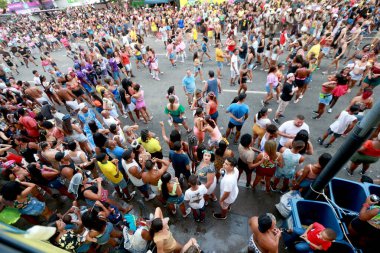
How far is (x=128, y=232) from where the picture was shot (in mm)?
3416

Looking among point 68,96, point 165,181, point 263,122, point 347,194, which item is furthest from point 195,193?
point 68,96

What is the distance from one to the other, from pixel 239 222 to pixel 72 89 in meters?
7.64

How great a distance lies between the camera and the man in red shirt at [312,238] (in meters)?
2.97

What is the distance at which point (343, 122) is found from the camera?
5.42 m

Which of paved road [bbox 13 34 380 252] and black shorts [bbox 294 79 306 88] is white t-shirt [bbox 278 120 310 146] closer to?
paved road [bbox 13 34 380 252]

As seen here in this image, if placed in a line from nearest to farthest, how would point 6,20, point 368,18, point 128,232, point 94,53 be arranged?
point 128,232 → point 94,53 → point 368,18 → point 6,20

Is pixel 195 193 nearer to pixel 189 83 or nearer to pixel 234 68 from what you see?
pixel 189 83

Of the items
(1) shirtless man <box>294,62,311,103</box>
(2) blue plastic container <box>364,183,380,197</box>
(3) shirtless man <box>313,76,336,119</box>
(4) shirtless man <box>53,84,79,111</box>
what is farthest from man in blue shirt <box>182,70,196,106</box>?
(2) blue plastic container <box>364,183,380,197</box>

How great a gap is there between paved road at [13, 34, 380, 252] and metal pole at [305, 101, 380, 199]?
67.0 inches

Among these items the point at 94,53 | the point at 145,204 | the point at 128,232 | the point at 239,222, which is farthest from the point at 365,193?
the point at 94,53

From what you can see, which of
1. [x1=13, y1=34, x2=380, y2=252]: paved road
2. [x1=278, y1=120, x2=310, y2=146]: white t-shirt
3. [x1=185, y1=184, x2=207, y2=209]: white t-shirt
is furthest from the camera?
[x1=278, y1=120, x2=310, y2=146]: white t-shirt

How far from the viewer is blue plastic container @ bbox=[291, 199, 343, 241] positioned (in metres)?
3.58

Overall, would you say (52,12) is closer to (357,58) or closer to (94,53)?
(94,53)

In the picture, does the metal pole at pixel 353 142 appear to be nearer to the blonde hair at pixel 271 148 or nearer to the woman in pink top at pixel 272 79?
the blonde hair at pixel 271 148
